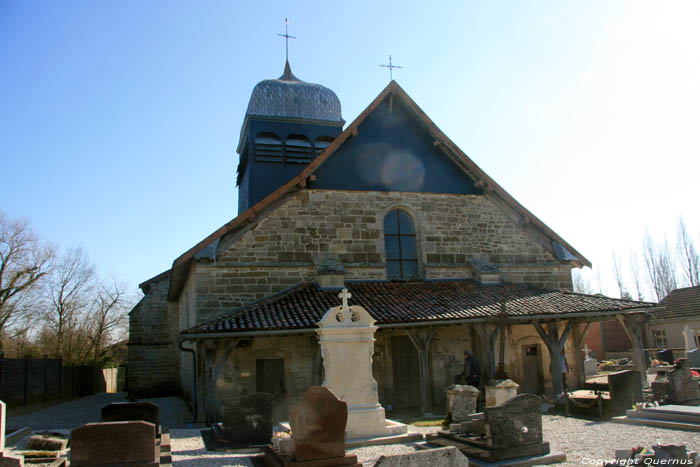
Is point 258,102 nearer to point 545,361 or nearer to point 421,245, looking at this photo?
point 421,245

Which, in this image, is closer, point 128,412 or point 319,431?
point 319,431

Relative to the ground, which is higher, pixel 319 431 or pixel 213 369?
pixel 213 369

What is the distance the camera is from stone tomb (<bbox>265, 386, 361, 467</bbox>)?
21.7 feet

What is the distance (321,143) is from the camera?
878 inches

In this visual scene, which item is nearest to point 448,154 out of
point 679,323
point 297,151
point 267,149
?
point 297,151

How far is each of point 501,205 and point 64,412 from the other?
51.5 feet

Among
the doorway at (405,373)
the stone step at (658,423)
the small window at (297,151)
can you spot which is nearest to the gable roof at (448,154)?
the small window at (297,151)

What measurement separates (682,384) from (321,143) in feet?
49.9

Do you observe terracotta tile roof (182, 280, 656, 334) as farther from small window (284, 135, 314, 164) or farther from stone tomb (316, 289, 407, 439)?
small window (284, 135, 314, 164)

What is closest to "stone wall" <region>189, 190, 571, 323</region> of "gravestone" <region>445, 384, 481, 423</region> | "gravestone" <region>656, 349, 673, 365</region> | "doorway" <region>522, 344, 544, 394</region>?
"doorway" <region>522, 344, 544, 394</region>

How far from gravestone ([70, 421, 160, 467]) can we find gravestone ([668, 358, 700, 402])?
1017cm

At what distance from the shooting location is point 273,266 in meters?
15.3

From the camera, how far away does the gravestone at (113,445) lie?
6.52m

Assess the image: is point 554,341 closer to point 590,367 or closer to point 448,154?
point 448,154
